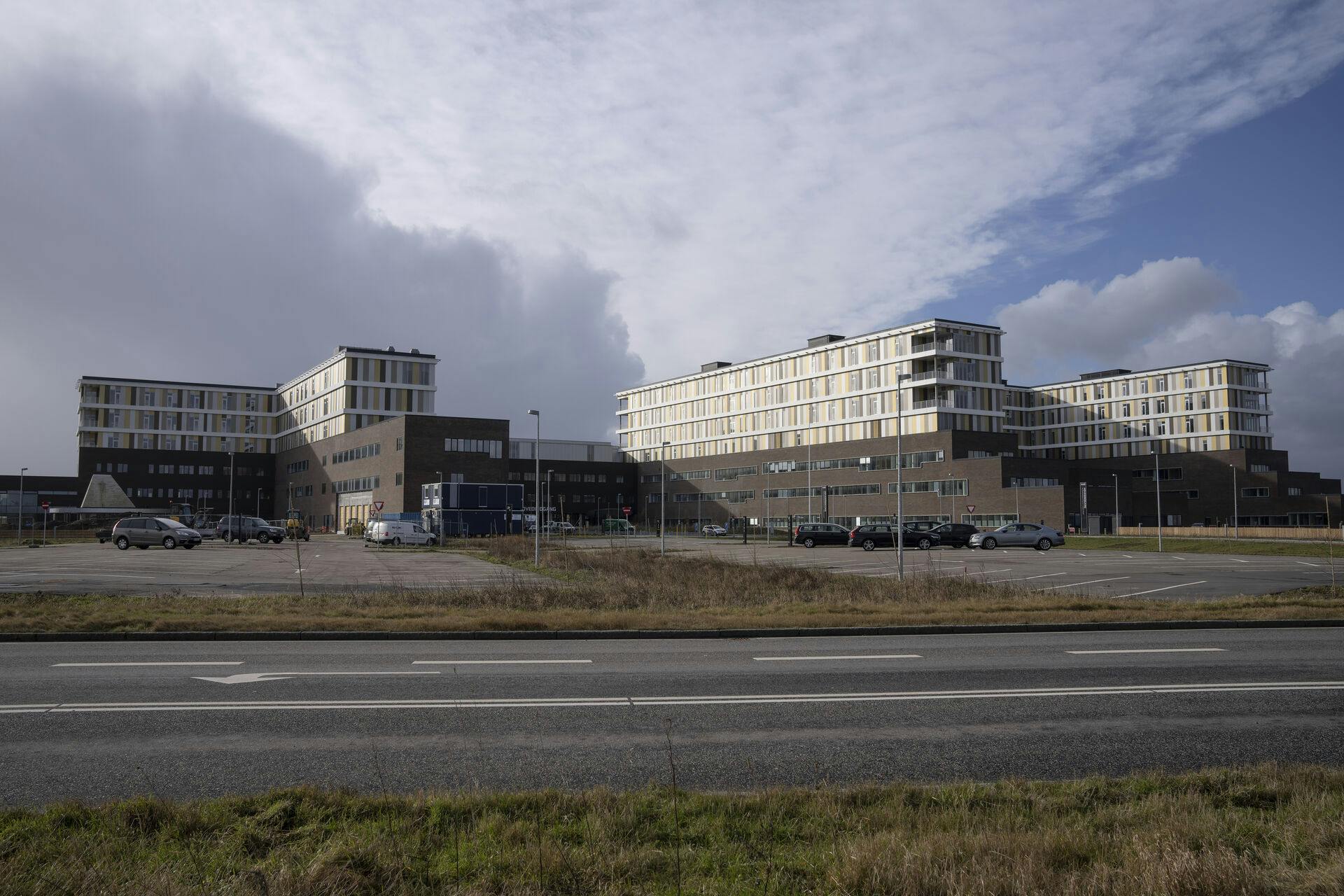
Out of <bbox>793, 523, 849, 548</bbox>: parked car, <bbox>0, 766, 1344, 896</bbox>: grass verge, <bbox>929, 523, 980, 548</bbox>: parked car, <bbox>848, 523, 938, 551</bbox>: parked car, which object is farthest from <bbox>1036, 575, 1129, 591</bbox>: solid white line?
<bbox>793, 523, 849, 548</bbox>: parked car

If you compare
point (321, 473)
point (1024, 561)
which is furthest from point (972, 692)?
point (321, 473)

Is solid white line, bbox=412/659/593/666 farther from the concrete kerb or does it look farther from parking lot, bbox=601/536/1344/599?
parking lot, bbox=601/536/1344/599

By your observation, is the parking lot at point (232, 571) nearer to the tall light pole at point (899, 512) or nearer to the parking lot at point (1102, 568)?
the tall light pole at point (899, 512)

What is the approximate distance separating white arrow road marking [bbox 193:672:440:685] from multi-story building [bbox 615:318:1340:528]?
6836 centimetres

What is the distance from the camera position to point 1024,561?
40375mm

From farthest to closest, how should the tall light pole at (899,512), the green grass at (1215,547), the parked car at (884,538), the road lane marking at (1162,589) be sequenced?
1. the parked car at (884,538)
2. the green grass at (1215,547)
3. the tall light pole at (899,512)
4. the road lane marking at (1162,589)

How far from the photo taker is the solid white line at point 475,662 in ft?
39.7

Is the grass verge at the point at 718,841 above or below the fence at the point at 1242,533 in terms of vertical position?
above

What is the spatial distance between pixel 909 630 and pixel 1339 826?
1128 cm

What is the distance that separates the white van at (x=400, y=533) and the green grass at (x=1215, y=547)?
40658 mm

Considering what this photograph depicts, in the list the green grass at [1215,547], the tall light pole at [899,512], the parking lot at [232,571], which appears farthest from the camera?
the green grass at [1215,547]

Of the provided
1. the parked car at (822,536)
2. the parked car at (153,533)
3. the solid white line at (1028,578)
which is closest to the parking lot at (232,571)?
the parked car at (153,533)

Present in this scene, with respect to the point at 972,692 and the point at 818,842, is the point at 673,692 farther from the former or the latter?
the point at 818,842

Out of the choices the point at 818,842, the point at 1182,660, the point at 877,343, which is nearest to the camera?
the point at 818,842
